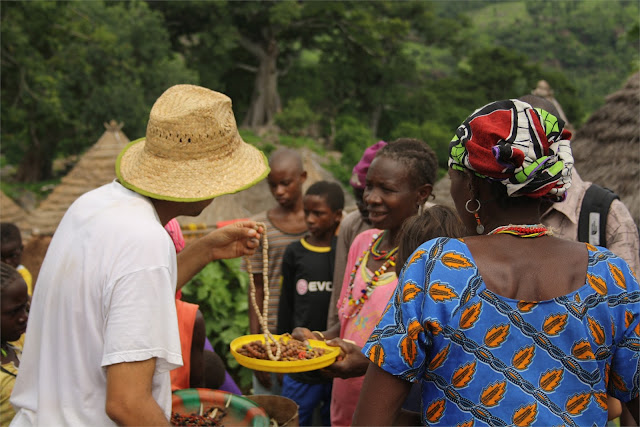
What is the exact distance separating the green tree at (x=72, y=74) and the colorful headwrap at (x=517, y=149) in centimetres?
1901

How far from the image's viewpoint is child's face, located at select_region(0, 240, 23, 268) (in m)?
4.63

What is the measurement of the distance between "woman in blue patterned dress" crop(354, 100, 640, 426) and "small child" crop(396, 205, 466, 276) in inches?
30.7

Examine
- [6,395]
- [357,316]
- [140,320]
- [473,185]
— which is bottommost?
[6,395]

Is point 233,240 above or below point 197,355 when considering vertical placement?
above

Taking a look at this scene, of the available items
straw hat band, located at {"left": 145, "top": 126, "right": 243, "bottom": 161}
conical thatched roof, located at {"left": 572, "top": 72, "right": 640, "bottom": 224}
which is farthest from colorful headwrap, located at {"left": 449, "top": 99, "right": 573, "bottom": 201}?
conical thatched roof, located at {"left": 572, "top": 72, "right": 640, "bottom": 224}

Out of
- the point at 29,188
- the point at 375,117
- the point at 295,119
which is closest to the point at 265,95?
the point at 295,119

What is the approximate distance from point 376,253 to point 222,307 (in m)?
2.99

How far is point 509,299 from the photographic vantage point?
1.53 metres

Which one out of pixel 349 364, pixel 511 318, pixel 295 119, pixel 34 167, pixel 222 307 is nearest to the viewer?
pixel 511 318

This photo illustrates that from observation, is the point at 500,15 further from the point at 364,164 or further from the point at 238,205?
the point at 364,164

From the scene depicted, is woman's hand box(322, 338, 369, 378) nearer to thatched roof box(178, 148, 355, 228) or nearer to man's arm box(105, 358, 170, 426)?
man's arm box(105, 358, 170, 426)

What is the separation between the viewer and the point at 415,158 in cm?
305

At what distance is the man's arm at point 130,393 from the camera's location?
5.65 ft

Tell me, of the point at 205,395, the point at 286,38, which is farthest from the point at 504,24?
the point at 205,395
